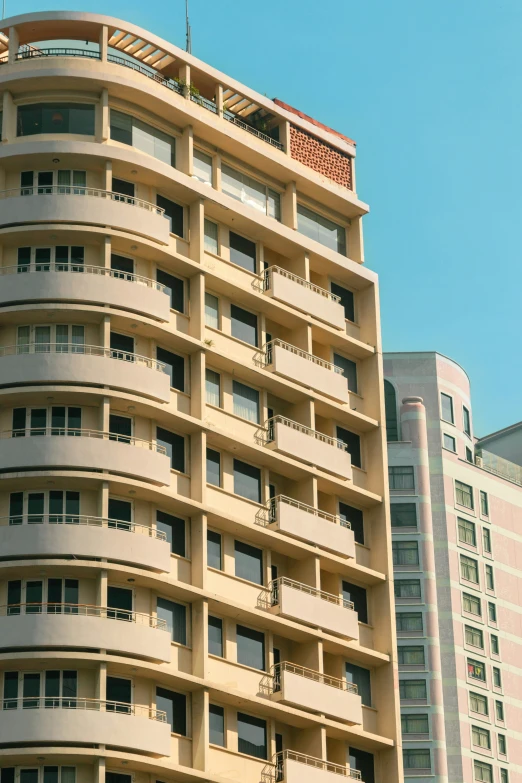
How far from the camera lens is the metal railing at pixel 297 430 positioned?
6631cm

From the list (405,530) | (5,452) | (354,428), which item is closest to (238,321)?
(354,428)

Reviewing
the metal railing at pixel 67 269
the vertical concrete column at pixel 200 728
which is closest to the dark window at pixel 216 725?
the vertical concrete column at pixel 200 728

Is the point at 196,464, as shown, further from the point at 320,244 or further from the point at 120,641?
the point at 320,244

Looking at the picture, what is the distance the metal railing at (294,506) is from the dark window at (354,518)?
53 centimetres

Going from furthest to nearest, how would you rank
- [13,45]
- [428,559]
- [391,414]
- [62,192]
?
[391,414] < [428,559] < [13,45] < [62,192]

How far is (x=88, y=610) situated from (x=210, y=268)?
15689 mm

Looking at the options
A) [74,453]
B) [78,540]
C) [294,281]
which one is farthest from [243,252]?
[78,540]

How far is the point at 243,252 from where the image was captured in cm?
6906

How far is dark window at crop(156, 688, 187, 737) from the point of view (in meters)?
58.4

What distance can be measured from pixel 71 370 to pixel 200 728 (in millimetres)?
13189

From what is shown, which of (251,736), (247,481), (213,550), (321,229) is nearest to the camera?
(251,736)

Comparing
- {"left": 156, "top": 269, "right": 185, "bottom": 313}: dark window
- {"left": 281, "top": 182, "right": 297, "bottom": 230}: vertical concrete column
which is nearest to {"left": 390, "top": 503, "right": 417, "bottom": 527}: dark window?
{"left": 281, "top": 182, "right": 297, "bottom": 230}: vertical concrete column

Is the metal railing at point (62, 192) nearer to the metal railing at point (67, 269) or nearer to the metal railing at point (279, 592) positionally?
the metal railing at point (67, 269)

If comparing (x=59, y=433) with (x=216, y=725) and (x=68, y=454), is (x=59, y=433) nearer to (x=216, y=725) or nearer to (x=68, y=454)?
(x=68, y=454)
